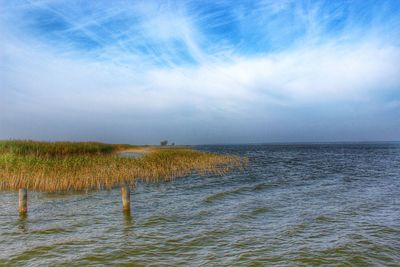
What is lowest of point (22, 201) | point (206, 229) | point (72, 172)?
point (206, 229)

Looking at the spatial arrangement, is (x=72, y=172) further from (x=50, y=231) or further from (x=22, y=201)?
(x=50, y=231)

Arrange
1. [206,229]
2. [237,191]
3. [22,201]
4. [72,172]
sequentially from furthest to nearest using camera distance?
[72,172] → [237,191] → [22,201] → [206,229]

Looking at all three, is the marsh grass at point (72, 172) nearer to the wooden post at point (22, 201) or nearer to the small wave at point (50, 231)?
the wooden post at point (22, 201)

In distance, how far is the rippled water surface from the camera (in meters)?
7.93

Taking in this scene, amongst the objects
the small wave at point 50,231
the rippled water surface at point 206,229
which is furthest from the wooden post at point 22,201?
the small wave at point 50,231

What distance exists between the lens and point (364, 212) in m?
12.6

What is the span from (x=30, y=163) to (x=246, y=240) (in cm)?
1635

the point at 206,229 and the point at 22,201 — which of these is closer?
the point at 206,229

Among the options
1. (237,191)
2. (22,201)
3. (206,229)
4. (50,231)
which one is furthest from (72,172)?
(206,229)

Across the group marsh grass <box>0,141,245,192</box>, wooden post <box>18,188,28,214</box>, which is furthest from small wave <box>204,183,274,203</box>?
wooden post <box>18,188,28,214</box>

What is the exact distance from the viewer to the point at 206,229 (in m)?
Answer: 10.4

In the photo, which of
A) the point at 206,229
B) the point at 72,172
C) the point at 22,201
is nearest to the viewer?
the point at 206,229

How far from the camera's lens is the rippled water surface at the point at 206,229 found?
7.93 meters

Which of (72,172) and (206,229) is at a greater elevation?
(72,172)
